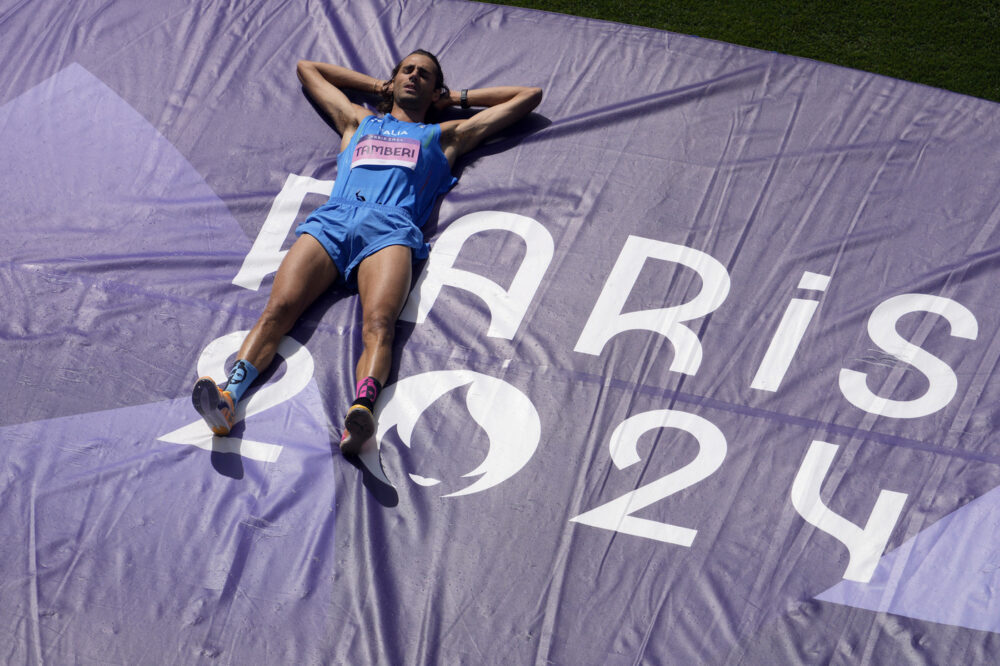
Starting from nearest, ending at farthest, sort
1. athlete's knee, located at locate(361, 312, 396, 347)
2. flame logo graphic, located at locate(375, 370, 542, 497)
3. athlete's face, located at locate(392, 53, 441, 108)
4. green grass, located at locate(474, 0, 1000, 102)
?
flame logo graphic, located at locate(375, 370, 542, 497)
athlete's knee, located at locate(361, 312, 396, 347)
athlete's face, located at locate(392, 53, 441, 108)
green grass, located at locate(474, 0, 1000, 102)

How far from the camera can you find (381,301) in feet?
13.0

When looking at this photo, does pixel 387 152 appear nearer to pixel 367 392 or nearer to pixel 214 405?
pixel 367 392

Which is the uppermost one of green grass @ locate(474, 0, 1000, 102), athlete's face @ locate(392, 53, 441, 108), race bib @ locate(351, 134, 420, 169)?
green grass @ locate(474, 0, 1000, 102)

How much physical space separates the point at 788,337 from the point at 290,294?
83.5 inches

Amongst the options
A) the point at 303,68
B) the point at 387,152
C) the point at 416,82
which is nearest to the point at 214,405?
the point at 387,152

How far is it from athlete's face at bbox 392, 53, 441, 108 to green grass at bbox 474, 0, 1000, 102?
6.21 ft

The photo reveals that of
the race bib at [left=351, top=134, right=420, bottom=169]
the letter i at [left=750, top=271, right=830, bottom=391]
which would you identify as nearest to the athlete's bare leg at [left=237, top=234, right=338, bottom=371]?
the race bib at [left=351, top=134, right=420, bottom=169]

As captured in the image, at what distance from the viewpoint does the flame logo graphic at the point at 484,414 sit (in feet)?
11.9

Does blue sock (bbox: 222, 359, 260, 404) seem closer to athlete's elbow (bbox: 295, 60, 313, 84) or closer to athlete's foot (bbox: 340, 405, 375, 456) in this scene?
athlete's foot (bbox: 340, 405, 375, 456)

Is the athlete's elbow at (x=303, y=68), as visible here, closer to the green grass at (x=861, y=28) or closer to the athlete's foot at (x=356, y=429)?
the green grass at (x=861, y=28)

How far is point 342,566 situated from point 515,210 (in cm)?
189

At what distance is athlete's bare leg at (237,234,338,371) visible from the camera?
12.8 ft

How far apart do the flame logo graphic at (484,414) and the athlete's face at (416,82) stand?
60.2 inches

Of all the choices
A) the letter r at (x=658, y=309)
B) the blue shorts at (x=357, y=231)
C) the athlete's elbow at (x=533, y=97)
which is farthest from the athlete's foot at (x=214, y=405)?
the athlete's elbow at (x=533, y=97)
